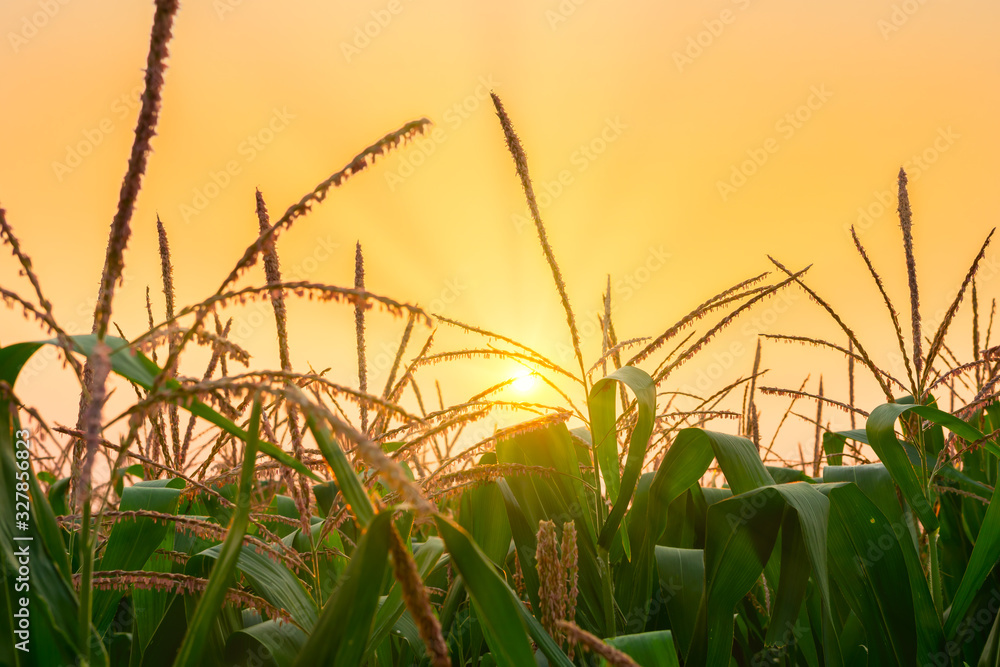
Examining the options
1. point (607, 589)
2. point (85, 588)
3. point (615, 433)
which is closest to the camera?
point (85, 588)

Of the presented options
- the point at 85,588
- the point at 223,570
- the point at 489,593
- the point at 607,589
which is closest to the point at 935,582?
the point at 607,589

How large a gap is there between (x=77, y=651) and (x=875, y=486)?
2155 millimetres

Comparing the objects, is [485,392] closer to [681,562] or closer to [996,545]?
[681,562]

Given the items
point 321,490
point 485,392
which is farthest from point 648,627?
point 321,490

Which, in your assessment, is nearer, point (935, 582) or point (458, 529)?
point (458, 529)

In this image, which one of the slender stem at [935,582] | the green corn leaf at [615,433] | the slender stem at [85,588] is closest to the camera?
the slender stem at [85,588]

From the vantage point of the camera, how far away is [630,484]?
1.54 metres

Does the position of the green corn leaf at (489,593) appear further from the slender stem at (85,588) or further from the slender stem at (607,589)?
the slender stem at (607,589)

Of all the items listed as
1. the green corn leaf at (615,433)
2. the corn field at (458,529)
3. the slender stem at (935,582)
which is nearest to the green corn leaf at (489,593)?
the corn field at (458,529)

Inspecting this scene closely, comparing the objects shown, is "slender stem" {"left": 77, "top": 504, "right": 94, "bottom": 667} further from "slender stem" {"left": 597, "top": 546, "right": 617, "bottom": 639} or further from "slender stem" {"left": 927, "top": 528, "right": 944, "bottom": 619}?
"slender stem" {"left": 927, "top": 528, "right": 944, "bottom": 619}

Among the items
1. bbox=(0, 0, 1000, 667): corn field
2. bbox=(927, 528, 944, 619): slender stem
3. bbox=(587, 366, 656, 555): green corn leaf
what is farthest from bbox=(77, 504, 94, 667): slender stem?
bbox=(927, 528, 944, 619): slender stem

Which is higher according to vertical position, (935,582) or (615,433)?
(615,433)

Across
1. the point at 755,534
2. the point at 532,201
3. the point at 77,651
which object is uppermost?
the point at 532,201

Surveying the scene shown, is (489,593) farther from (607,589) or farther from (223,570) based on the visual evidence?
(607,589)
